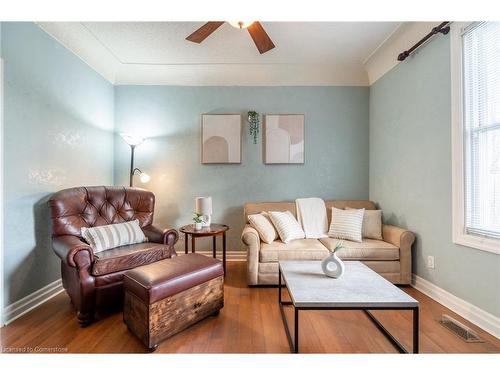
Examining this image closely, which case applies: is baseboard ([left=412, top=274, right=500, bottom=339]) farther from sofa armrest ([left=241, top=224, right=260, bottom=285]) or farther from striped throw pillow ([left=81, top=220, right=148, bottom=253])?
striped throw pillow ([left=81, top=220, right=148, bottom=253])

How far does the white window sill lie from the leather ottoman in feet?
6.66

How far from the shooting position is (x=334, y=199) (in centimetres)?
329

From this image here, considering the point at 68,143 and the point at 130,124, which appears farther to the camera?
the point at 130,124

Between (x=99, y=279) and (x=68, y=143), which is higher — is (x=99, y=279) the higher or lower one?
the lower one

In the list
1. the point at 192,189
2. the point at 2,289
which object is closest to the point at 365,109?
the point at 192,189

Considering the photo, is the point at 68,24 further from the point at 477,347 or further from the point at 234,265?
the point at 477,347

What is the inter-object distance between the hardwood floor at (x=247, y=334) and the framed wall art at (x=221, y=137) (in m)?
2.00

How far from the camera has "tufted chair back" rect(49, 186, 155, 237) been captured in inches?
80.3

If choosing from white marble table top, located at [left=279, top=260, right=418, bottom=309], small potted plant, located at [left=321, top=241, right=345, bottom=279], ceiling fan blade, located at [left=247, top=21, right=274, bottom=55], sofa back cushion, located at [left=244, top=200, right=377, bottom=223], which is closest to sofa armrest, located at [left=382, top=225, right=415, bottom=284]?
sofa back cushion, located at [left=244, top=200, right=377, bottom=223]

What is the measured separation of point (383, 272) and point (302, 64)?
2803mm

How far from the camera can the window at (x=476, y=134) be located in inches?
65.4

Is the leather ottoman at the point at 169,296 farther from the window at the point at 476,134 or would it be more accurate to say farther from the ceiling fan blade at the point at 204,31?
the window at the point at 476,134

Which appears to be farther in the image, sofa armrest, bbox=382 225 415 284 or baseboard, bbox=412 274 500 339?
sofa armrest, bbox=382 225 415 284

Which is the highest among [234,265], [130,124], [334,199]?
[130,124]
